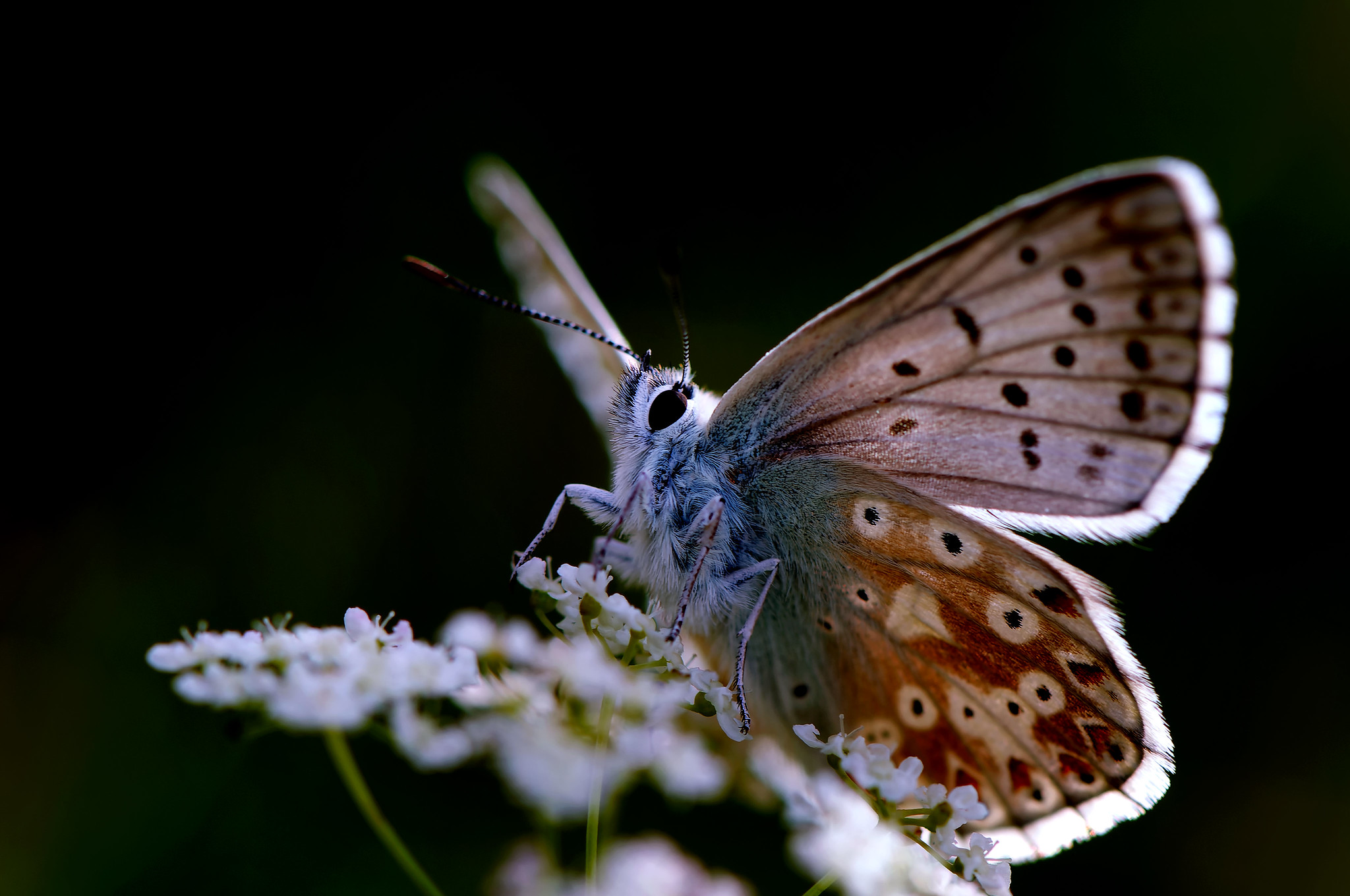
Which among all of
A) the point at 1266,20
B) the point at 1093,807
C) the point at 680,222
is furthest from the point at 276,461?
the point at 1266,20

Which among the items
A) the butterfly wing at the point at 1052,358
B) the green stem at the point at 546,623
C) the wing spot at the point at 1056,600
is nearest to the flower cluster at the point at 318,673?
the green stem at the point at 546,623

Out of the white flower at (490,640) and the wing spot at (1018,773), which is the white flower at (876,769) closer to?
the wing spot at (1018,773)

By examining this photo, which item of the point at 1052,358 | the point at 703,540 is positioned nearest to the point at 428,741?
the point at 703,540

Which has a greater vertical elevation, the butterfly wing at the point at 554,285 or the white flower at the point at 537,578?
the butterfly wing at the point at 554,285

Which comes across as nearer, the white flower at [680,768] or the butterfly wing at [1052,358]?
the butterfly wing at [1052,358]

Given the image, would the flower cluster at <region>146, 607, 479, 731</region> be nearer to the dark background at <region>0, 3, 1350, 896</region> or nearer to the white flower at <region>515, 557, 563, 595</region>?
the white flower at <region>515, 557, 563, 595</region>

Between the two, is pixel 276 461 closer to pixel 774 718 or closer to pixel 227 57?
pixel 227 57

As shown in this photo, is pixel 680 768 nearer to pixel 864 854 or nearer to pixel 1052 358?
pixel 864 854
